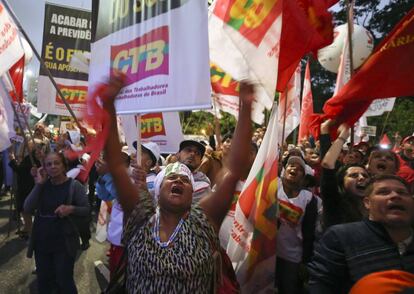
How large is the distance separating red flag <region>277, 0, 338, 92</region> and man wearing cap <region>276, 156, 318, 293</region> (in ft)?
3.80

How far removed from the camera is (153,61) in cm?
291

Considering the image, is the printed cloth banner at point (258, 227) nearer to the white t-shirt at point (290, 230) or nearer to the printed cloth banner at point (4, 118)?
the white t-shirt at point (290, 230)

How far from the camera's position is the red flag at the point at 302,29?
313 cm

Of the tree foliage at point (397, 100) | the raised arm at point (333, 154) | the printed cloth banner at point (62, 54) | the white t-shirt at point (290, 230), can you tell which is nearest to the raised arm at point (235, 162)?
the raised arm at point (333, 154)

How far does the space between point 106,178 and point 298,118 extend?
4286 millimetres

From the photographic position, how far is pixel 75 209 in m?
3.46

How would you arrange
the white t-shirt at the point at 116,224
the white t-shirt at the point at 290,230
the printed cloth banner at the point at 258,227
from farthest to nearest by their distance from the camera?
the white t-shirt at the point at 116,224, the white t-shirt at the point at 290,230, the printed cloth banner at the point at 258,227

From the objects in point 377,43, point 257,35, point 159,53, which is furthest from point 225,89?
point 377,43

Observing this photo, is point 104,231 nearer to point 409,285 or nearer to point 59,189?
point 59,189

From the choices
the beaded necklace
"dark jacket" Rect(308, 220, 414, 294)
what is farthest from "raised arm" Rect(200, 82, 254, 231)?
"dark jacket" Rect(308, 220, 414, 294)

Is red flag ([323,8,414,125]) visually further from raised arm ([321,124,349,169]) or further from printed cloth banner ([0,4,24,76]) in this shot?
printed cloth banner ([0,4,24,76])

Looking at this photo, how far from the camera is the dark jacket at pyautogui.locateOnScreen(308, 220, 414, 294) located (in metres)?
1.81

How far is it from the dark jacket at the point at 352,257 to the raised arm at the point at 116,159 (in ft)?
3.39

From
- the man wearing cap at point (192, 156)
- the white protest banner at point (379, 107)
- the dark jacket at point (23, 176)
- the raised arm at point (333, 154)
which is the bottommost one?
the dark jacket at point (23, 176)
